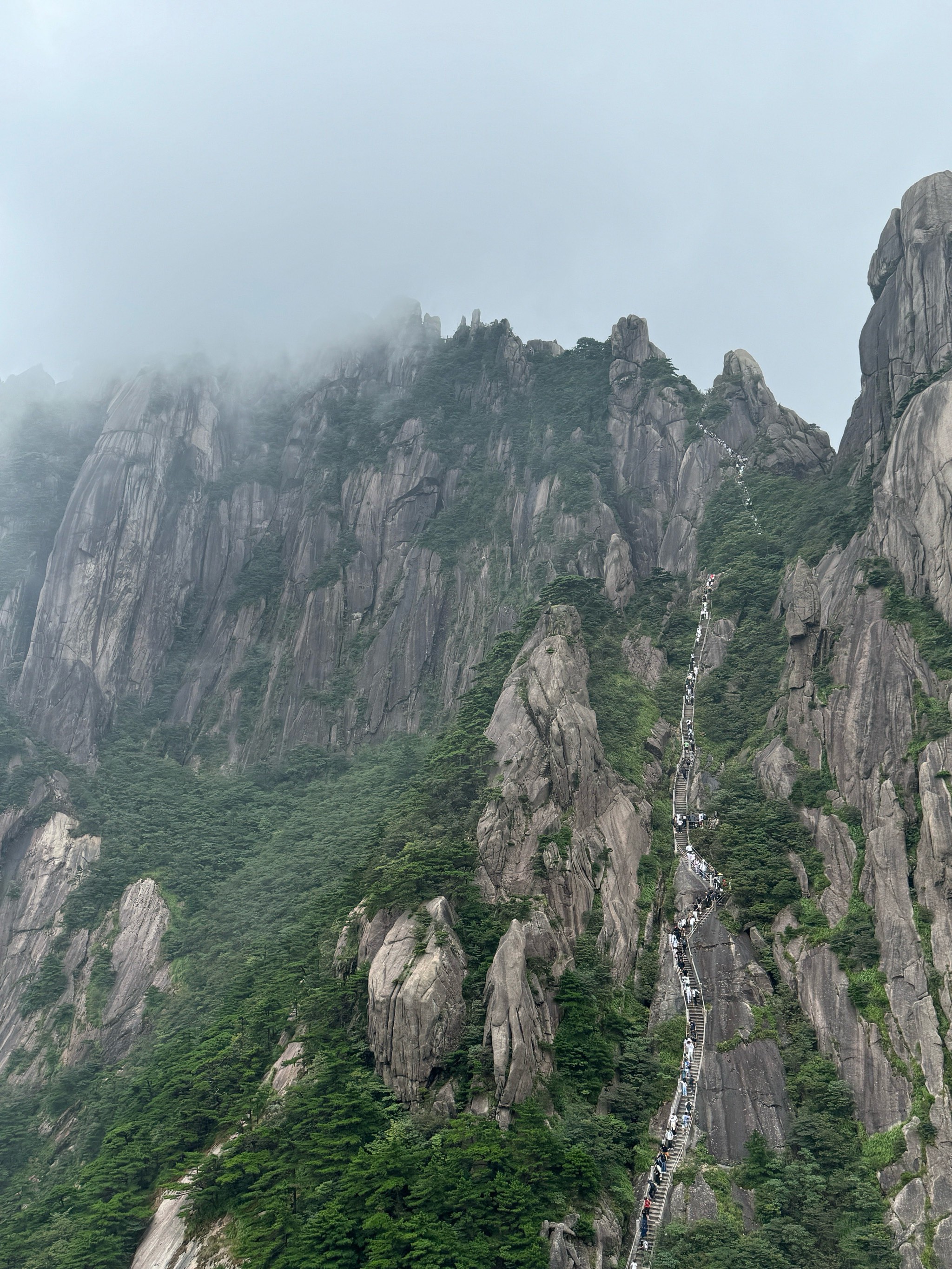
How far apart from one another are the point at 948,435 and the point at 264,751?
5960 cm

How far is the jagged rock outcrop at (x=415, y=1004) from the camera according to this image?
1444 inches

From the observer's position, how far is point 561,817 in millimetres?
48219

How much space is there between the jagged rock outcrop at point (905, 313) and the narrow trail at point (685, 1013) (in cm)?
2380

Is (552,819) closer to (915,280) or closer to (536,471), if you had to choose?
(915,280)

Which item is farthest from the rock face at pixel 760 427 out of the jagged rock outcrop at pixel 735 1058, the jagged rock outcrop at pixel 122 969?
the jagged rock outcrop at pixel 122 969

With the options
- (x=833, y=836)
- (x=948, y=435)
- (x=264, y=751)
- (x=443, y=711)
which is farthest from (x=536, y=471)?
(x=833, y=836)

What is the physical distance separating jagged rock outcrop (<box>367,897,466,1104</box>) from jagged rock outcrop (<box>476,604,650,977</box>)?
510 centimetres

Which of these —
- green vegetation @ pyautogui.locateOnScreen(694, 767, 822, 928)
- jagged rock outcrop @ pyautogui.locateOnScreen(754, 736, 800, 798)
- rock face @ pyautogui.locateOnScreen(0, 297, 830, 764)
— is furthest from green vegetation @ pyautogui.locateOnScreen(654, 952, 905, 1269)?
rock face @ pyautogui.locateOnScreen(0, 297, 830, 764)

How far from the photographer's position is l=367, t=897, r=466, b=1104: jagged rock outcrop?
3669 cm

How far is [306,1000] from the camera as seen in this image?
42375 millimetres

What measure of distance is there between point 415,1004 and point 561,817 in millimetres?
13713

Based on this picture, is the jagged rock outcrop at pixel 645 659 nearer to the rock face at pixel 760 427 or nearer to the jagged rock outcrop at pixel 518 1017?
the rock face at pixel 760 427

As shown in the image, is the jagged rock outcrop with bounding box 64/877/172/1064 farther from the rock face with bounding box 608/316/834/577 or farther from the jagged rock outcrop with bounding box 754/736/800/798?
the rock face with bounding box 608/316/834/577

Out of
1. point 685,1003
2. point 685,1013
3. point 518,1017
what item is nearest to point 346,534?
point 685,1003
